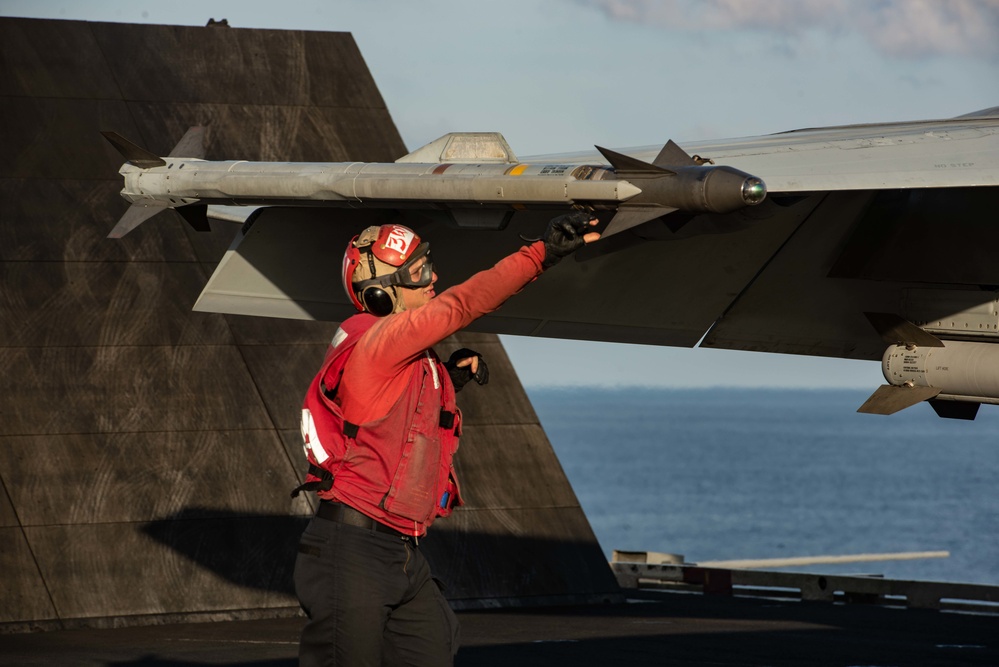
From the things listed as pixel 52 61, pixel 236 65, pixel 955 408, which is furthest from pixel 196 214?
pixel 236 65

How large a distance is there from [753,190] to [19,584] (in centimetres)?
1014

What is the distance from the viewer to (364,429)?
624 centimetres

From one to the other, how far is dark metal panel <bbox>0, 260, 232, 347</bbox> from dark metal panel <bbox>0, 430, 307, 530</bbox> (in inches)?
56.6

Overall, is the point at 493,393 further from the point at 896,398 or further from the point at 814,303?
the point at 896,398

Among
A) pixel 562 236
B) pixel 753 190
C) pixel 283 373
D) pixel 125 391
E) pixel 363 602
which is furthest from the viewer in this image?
pixel 283 373

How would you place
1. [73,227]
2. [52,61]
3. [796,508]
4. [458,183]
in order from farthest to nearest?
[796,508] < [52,61] < [73,227] < [458,183]

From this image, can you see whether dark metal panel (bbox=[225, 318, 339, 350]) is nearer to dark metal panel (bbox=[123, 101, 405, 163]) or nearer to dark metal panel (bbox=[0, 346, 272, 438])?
dark metal panel (bbox=[0, 346, 272, 438])

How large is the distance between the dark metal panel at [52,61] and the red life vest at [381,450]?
46.6ft

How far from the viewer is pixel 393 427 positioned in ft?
20.5

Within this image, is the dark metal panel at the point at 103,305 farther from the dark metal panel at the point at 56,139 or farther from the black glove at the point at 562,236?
the black glove at the point at 562,236

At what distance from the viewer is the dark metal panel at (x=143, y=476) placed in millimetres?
14883

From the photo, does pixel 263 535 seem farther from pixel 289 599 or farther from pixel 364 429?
pixel 364 429

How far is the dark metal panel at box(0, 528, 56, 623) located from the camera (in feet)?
45.8

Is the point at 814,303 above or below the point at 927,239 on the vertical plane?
above
